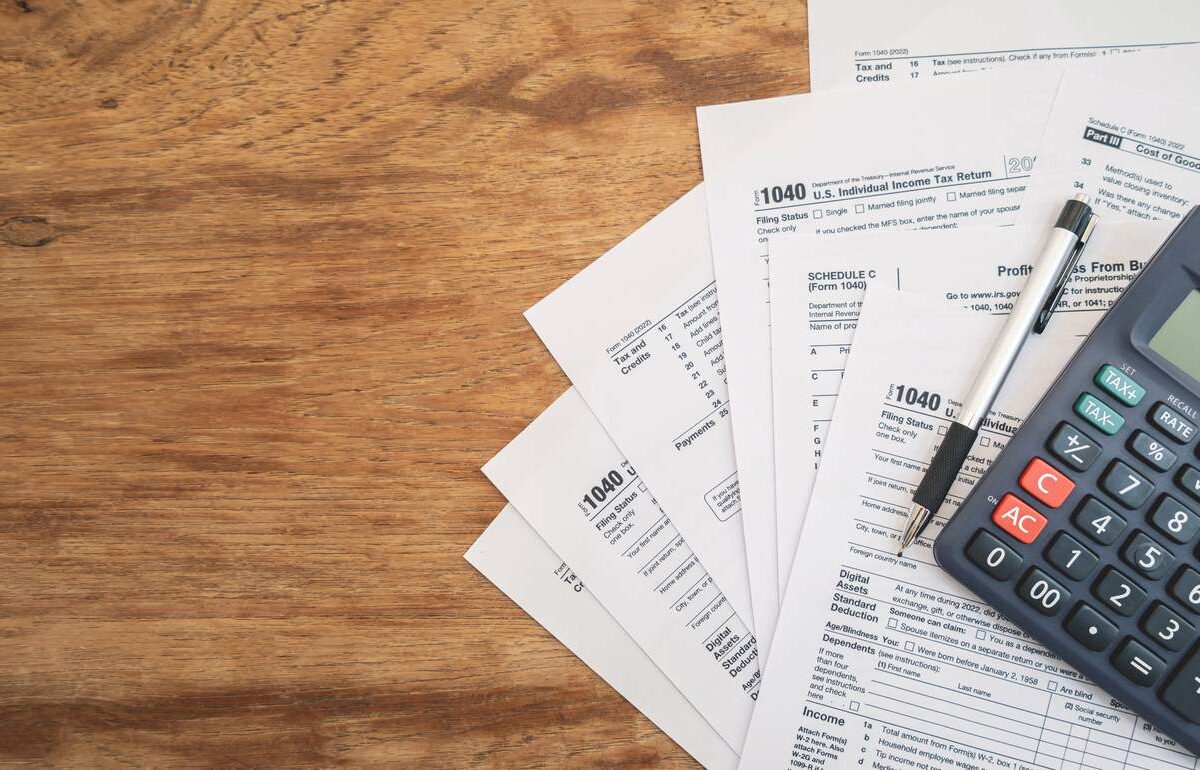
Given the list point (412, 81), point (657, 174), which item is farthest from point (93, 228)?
point (657, 174)

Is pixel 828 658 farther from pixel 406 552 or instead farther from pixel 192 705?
pixel 192 705

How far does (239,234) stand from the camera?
483 mm

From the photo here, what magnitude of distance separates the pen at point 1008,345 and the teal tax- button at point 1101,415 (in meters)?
0.04

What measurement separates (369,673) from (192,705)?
0.11m

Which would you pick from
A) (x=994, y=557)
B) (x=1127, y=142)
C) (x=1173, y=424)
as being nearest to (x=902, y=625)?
(x=994, y=557)

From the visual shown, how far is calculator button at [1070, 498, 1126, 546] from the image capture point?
0.41 metres

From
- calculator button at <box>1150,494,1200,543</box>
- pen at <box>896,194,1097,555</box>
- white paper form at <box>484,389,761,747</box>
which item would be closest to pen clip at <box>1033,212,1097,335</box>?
pen at <box>896,194,1097,555</box>

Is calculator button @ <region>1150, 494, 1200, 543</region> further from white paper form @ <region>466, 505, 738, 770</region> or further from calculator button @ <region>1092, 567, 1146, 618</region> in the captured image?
white paper form @ <region>466, 505, 738, 770</region>

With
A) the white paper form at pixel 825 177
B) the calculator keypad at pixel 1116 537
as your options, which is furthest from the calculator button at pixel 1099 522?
the white paper form at pixel 825 177

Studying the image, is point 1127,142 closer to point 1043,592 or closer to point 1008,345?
point 1008,345

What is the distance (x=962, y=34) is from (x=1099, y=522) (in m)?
0.27

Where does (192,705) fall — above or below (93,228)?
below

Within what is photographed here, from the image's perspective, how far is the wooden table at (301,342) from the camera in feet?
1.54

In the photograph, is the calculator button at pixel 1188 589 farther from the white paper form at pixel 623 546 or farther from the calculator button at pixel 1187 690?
the white paper form at pixel 623 546
